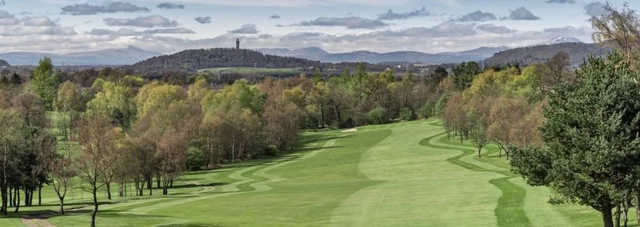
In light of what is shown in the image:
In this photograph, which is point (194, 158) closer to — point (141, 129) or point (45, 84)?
point (141, 129)

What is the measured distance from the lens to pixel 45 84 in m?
176

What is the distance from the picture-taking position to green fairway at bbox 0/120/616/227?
1927 inches

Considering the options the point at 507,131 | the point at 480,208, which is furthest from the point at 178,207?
the point at 507,131

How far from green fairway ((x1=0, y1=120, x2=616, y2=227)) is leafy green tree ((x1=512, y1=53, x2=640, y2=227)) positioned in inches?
381

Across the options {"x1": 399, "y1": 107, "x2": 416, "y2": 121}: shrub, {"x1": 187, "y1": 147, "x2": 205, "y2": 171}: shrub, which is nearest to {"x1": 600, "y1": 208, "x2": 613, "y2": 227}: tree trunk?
{"x1": 187, "y1": 147, "x2": 205, "y2": 171}: shrub

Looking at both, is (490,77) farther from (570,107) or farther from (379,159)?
(570,107)

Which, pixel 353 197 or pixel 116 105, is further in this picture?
pixel 116 105

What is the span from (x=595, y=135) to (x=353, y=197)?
1405 inches

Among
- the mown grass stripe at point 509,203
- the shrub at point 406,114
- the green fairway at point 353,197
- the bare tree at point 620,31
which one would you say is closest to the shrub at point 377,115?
the shrub at point 406,114

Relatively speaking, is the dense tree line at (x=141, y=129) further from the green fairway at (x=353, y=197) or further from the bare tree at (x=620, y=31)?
the bare tree at (x=620, y=31)

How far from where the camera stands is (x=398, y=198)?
6288 centimetres

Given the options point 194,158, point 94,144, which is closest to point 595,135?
point 94,144

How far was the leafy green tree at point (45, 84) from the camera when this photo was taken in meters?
174

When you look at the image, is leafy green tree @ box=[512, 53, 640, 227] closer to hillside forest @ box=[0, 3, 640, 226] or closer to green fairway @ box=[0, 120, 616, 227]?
hillside forest @ box=[0, 3, 640, 226]
